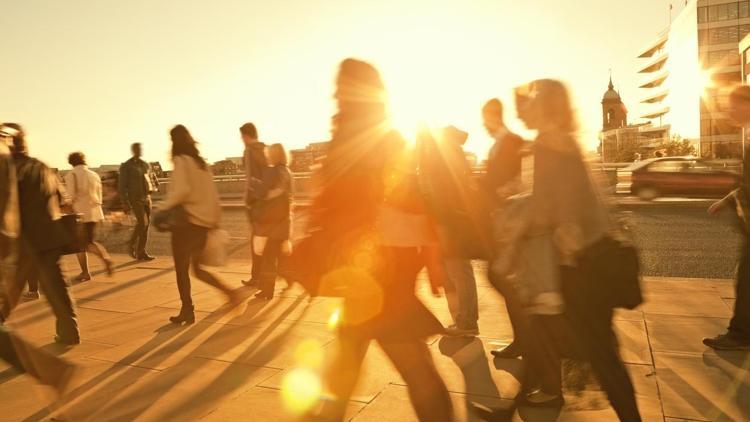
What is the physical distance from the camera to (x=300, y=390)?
12.6 ft

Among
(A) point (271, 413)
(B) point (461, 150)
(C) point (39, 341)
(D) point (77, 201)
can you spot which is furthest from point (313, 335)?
(D) point (77, 201)

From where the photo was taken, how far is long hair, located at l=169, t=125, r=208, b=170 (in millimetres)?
5324

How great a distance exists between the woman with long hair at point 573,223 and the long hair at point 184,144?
11.3ft

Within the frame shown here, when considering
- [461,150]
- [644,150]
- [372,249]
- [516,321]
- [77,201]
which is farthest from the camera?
[644,150]

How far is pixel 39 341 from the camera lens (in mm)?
5230

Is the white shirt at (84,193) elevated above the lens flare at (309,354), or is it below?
above

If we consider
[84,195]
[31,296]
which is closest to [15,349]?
[31,296]

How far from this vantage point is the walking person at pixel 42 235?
4.72 metres

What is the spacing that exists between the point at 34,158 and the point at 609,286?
4.54 m

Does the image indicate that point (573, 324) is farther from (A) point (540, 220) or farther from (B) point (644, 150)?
(B) point (644, 150)

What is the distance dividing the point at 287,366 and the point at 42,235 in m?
2.21

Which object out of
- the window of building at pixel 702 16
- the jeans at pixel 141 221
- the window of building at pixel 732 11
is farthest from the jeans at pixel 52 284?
the window of building at pixel 732 11

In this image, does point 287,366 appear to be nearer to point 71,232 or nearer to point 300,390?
point 300,390

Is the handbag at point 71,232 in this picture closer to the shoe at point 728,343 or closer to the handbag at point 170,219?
the handbag at point 170,219
